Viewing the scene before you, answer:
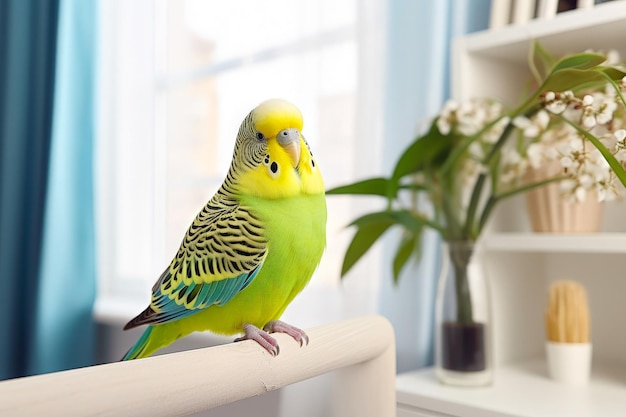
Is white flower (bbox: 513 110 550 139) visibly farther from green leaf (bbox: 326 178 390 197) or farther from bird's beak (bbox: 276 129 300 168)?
bird's beak (bbox: 276 129 300 168)

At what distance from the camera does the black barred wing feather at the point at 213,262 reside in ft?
1.45

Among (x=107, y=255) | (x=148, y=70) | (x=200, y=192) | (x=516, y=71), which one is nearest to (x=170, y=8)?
(x=148, y=70)

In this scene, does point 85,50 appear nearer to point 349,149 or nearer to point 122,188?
point 122,188

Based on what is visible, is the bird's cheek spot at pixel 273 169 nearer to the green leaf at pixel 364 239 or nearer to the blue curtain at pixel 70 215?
the green leaf at pixel 364 239

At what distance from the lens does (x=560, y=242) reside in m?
0.97

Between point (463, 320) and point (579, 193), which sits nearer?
point (579, 193)

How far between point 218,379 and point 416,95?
859 millimetres

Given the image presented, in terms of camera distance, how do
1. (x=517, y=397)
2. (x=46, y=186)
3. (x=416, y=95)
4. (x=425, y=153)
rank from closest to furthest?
(x=517, y=397)
(x=425, y=153)
(x=416, y=95)
(x=46, y=186)

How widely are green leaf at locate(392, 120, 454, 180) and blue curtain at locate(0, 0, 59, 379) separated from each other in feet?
4.00

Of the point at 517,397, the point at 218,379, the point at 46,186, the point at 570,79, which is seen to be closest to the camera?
the point at 218,379

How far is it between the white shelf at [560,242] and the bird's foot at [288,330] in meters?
0.59

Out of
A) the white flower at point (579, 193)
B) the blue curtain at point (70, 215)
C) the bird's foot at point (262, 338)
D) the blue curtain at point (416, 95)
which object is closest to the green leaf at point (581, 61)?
the white flower at point (579, 193)

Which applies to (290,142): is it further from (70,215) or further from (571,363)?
(70,215)

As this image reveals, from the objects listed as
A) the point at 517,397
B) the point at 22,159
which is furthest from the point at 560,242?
the point at 22,159
